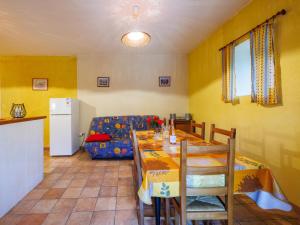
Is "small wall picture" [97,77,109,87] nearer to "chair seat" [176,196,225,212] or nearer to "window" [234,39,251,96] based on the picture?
"window" [234,39,251,96]

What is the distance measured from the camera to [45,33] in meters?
3.49

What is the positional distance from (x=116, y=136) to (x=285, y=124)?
134 inches

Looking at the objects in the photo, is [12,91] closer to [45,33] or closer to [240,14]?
[45,33]

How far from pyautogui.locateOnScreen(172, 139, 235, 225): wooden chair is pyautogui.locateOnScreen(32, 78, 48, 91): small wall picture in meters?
4.87

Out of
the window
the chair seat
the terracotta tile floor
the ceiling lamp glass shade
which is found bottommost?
the terracotta tile floor

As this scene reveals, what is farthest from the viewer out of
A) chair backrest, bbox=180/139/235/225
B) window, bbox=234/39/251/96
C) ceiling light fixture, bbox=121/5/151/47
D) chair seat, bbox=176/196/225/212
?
window, bbox=234/39/251/96

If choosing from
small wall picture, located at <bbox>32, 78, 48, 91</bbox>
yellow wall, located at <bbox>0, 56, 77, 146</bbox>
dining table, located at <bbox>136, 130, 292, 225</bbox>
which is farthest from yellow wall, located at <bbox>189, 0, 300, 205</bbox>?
small wall picture, located at <bbox>32, 78, 48, 91</bbox>

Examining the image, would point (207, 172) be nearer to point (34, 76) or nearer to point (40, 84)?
point (40, 84)

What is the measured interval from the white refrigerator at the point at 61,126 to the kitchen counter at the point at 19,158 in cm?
136

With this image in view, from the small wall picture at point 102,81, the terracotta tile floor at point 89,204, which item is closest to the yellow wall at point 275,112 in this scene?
the terracotta tile floor at point 89,204

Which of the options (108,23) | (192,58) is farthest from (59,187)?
(192,58)

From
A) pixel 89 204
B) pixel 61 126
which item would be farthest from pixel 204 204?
pixel 61 126

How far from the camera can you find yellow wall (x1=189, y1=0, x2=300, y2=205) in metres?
1.94

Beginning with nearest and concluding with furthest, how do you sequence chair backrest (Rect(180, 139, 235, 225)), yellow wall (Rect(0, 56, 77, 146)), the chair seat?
chair backrest (Rect(180, 139, 235, 225)), the chair seat, yellow wall (Rect(0, 56, 77, 146))
